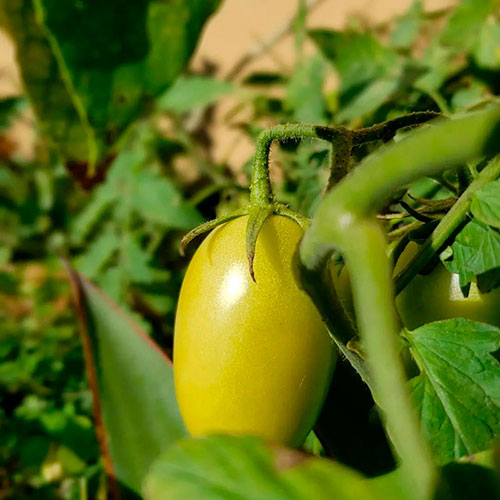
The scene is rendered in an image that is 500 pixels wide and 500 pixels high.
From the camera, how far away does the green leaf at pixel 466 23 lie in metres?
1.07

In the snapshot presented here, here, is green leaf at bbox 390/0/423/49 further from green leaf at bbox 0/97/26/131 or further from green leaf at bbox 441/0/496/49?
green leaf at bbox 0/97/26/131

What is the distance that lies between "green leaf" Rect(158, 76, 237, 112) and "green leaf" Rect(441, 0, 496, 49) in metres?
0.37

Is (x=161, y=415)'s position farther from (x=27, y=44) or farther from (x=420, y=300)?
(x=27, y=44)

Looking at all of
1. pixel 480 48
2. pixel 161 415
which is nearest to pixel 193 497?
pixel 161 415

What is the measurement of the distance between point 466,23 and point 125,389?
0.79 meters

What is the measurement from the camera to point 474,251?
1.45 ft

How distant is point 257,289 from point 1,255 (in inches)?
40.6

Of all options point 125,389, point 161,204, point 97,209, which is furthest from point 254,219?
point 97,209

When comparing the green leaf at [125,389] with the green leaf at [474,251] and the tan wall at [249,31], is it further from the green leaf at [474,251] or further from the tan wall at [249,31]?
the tan wall at [249,31]

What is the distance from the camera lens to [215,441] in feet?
0.99

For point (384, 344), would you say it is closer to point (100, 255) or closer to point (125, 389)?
point (125, 389)

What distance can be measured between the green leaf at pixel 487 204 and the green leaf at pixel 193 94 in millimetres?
826

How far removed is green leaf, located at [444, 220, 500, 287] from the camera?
0.44 metres

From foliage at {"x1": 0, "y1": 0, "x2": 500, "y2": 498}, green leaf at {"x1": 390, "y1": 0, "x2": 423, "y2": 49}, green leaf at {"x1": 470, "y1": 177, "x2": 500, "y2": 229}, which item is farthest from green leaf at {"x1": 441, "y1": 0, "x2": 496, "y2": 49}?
green leaf at {"x1": 470, "y1": 177, "x2": 500, "y2": 229}
